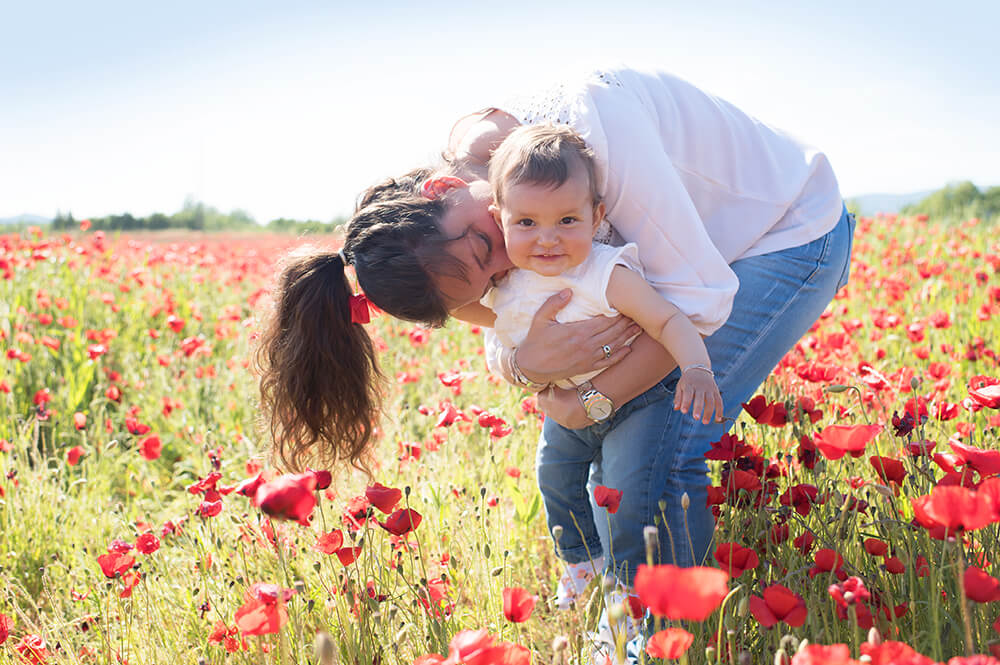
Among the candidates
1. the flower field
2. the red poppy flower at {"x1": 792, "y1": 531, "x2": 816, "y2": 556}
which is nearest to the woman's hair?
the flower field

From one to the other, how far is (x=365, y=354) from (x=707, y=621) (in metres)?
1.12

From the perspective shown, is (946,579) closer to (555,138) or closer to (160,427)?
(555,138)

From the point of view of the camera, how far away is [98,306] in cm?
574

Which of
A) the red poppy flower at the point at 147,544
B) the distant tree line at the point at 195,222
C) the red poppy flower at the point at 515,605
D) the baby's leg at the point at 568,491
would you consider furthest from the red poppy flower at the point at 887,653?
the distant tree line at the point at 195,222

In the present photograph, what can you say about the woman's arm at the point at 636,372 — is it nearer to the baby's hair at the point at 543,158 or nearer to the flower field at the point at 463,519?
the flower field at the point at 463,519

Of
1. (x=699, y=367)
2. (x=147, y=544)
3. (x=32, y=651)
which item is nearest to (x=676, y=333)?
(x=699, y=367)

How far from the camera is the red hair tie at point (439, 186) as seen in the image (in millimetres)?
2018

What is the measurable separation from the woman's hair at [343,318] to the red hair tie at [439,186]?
0.02 m

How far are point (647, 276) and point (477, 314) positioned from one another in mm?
541

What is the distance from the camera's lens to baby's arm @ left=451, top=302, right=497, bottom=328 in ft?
7.39

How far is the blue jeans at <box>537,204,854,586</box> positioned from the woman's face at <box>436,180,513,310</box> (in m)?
0.48

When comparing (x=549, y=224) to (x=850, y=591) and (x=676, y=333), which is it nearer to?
(x=676, y=333)

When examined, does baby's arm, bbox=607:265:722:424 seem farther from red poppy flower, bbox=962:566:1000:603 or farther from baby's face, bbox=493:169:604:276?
red poppy flower, bbox=962:566:1000:603

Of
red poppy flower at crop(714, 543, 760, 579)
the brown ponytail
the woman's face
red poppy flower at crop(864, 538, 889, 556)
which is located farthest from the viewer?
the brown ponytail
